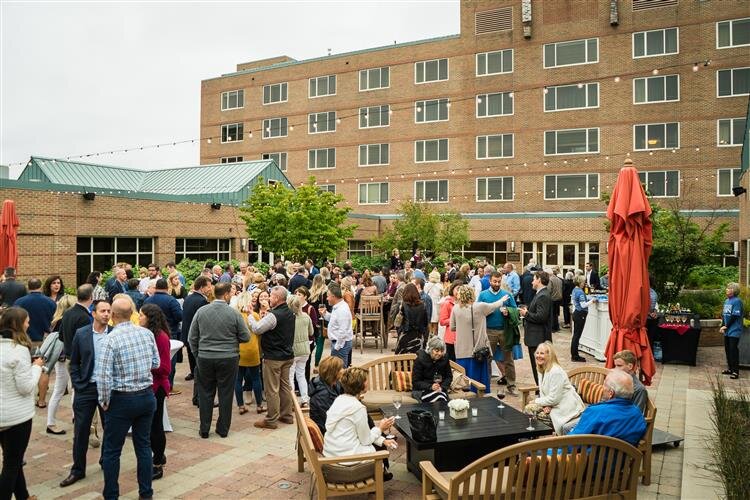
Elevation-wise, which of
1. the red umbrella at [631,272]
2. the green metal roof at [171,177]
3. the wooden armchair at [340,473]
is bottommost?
the wooden armchair at [340,473]

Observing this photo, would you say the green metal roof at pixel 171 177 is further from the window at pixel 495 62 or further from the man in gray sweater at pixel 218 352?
the window at pixel 495 62

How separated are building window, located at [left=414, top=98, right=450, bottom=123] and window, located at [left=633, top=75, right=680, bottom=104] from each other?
1130 centimetres

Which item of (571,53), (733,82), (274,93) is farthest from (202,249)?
(733,82)

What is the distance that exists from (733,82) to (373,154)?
21796 millimetres

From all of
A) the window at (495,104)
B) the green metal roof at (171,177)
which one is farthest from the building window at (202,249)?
the window at (495,104)

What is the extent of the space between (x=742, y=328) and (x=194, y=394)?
957 cm

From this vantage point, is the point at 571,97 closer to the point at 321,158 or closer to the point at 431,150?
the point at 431,150

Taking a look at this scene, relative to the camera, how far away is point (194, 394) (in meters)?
8.25

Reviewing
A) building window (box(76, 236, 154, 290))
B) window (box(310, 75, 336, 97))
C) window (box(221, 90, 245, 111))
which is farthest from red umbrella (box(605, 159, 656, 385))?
window (box(221, 90, 245, 111))

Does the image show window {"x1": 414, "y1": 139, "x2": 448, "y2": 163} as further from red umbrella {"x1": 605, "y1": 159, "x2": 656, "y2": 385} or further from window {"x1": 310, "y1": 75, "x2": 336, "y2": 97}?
red umbrella {"x1": 605, "y1": 159, "x2": 656, "y2": 385}

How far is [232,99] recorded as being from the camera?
44844 millimetres

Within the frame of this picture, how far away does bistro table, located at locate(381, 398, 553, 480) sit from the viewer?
511 cm

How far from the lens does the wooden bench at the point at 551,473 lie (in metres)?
4.08

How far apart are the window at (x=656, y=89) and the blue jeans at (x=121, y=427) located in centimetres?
3357
